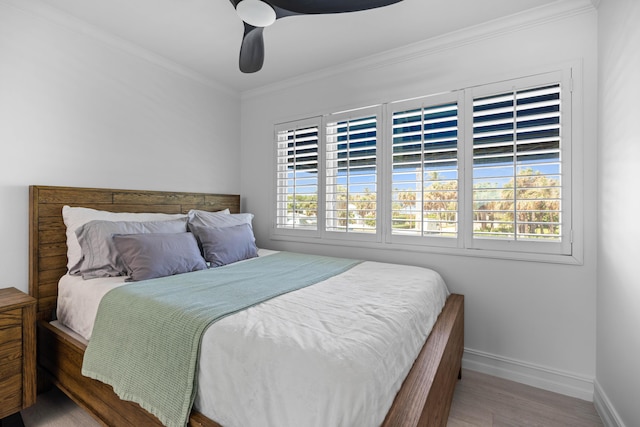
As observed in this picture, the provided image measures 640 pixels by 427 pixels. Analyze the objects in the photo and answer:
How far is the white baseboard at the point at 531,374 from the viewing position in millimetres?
2000

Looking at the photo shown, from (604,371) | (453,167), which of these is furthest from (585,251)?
(453,167)

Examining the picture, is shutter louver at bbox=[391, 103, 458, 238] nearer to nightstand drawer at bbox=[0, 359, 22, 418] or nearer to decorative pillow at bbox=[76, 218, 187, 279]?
decorative pillow at bbox=[76, 218, 187, 279]

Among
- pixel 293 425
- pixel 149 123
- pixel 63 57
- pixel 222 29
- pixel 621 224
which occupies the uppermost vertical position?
pixel 222 29

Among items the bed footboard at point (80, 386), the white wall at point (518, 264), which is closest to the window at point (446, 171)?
the white wall at point (518, 264)

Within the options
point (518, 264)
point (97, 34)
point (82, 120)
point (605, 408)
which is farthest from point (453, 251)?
point (97, 34)

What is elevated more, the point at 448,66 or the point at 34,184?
the point at 448,66

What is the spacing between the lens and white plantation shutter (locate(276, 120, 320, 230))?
313 cm

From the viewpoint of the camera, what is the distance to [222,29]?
237 cm

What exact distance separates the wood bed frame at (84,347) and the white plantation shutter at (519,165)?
0.65 meters

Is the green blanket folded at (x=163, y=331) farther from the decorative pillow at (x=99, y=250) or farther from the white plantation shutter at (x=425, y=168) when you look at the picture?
the white plantation shutter at (x=425, y=168)

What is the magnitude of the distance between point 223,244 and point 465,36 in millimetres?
2473

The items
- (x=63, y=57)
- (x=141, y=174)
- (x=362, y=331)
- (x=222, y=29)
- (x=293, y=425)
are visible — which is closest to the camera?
(x=293, y=425)

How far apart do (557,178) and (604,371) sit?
1.20m

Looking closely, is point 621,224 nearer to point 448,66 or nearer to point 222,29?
point 448,66
